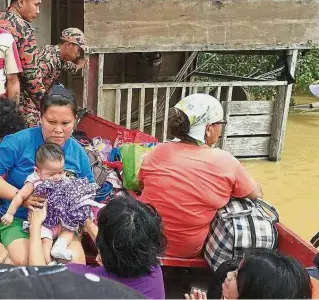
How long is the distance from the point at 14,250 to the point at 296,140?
7343 millimetres

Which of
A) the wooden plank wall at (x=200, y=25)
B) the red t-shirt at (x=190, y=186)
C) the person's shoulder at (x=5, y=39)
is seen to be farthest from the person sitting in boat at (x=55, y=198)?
the wooden plank wall at (x=200, y=25)

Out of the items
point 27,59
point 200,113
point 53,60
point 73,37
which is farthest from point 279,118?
point 200,113

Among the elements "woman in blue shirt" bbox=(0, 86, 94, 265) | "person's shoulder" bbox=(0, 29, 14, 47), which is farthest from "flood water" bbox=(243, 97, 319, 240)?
"person's shoulder" bbox=(0, 29, 14, 47)

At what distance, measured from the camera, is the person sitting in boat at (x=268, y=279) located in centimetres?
195

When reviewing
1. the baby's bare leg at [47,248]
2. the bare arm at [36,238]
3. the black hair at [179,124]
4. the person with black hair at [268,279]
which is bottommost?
the baby's bare leg at [47,248]

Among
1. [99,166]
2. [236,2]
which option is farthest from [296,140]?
[99,166]

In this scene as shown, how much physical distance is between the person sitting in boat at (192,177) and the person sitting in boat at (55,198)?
1.74 feet

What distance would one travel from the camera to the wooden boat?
318cm

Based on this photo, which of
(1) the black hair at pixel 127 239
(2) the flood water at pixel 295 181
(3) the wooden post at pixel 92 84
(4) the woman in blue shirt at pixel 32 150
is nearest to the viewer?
(1) the black hair at pixel 127 239

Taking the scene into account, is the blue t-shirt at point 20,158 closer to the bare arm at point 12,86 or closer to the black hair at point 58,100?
the black hair at point 58,100

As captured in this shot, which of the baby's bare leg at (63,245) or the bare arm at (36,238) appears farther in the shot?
the baby's bare leg at (63,245)

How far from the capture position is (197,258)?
11.3ft

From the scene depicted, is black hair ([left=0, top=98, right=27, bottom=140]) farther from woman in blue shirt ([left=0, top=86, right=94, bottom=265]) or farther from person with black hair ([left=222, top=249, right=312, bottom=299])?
person with black hair ([left=222, top=249, right=312, bottom=299])

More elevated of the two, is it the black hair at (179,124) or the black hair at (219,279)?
the black hair at (179,124)
